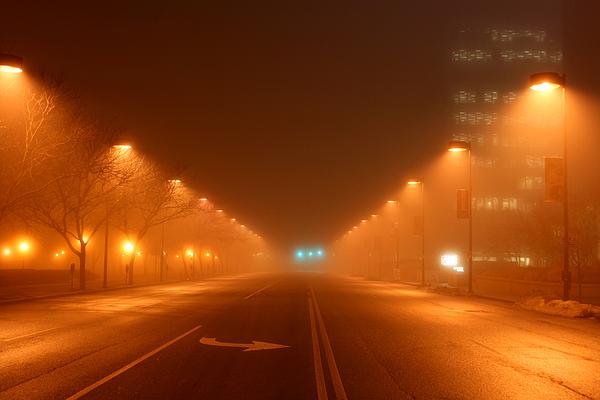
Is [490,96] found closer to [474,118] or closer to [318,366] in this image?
[474,118]

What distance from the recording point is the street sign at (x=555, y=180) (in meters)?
30.0

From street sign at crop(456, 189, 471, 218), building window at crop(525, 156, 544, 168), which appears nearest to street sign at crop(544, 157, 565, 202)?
street sign at crop(456, 189, 471, 218)

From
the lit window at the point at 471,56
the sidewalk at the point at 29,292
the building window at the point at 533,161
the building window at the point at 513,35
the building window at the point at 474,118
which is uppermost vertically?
the building window at the point at 513,35

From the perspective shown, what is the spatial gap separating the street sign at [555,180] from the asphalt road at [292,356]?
6746mm

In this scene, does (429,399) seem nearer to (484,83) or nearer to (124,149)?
(124,149)

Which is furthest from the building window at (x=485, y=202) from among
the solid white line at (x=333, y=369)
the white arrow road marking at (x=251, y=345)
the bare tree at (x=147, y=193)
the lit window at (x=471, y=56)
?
the white arrow road marking at (x=251, y=345)

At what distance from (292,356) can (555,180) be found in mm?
19755

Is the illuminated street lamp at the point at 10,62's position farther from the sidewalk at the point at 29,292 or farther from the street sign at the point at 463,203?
the street sign at the point at 463,203

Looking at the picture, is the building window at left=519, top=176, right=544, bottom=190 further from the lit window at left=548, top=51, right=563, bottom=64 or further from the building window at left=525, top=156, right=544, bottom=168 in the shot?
the lit window at left=548, top=51, right=563, bottom=64

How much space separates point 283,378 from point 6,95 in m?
27.3

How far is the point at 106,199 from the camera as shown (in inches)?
1897

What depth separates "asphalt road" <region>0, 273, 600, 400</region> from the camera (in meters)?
10.5

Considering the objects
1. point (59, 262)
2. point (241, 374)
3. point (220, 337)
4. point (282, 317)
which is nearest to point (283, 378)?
point (241, 374)

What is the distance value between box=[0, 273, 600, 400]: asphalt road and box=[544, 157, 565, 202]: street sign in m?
6.75
